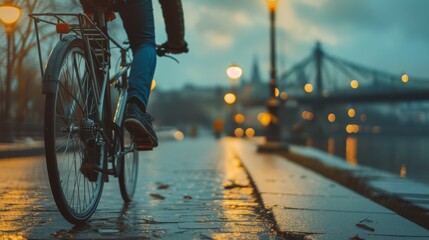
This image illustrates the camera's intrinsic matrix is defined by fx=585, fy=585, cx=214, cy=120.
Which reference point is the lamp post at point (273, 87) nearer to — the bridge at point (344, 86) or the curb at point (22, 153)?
the curb at point (22, 153)

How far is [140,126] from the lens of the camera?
249 centimetres

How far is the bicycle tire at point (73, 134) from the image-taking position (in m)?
2.00

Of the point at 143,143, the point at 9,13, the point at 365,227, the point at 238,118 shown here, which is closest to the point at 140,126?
the point at 143,143

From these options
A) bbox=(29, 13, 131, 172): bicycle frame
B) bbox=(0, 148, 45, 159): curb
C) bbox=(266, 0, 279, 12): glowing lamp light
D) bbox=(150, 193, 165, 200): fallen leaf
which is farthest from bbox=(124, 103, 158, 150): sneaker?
bbox=(266, 0, 279, 12): glowing lamp light

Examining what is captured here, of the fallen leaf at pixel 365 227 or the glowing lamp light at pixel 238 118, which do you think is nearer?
the fallen leaf at pixel 365 227

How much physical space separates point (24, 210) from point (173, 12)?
118 centimetres

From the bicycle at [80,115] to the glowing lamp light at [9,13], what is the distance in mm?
972

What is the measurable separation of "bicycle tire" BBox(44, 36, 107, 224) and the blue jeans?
18 cm

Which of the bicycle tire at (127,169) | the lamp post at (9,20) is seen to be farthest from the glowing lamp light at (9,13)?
the bicycle tire at (127,169)

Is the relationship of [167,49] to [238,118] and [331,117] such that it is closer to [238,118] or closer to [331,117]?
[238,118]

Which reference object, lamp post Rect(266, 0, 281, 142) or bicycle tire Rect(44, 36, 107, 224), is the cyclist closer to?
bicycle tire Rect(44, 36, 107, 224)

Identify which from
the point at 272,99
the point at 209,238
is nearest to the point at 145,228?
the point at 209,238

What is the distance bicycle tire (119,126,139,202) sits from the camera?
2975 millimetres

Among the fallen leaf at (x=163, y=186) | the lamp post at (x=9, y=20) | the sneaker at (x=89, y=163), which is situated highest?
the lamp post at (x=9, y=20)
